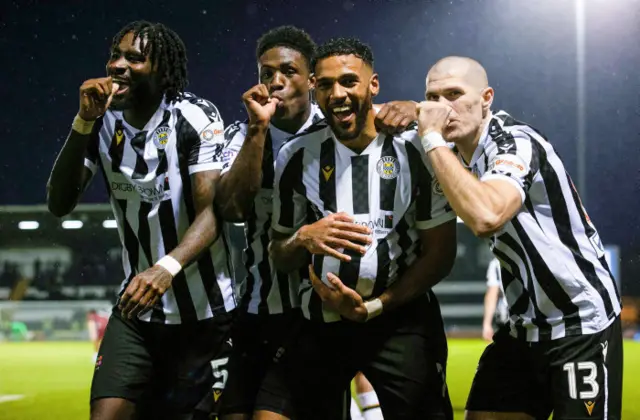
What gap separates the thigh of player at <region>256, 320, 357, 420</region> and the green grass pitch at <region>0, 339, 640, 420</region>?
351cm

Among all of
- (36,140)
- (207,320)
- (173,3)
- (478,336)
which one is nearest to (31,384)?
(173,3)

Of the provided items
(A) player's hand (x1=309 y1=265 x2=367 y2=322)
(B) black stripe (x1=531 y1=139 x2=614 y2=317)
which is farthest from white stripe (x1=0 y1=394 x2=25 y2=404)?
(B) black stripe (x1=531 y1=139 x2=614 y2=317)

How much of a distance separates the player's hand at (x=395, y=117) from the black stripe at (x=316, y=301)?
0.51 metres

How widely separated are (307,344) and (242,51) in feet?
35.2

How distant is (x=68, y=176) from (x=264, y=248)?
809 millimetres

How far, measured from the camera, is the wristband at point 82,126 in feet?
9.69

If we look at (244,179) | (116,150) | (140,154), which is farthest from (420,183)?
(116,150)

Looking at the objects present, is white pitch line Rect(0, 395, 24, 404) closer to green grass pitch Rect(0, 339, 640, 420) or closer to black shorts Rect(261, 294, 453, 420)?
green grass pitch Rect(0, 339, 640, 420)

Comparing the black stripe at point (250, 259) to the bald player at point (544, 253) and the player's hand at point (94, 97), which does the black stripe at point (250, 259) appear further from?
the bald player at point (544, 253)

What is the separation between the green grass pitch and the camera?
7.07 m

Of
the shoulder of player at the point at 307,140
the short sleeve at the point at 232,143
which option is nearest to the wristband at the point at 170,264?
the short sleeve at the point at 232,143

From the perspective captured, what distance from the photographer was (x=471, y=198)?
245 centimetres

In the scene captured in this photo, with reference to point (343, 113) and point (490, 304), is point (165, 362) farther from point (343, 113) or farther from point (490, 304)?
point (490, 304)

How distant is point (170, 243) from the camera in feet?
10.2
